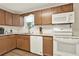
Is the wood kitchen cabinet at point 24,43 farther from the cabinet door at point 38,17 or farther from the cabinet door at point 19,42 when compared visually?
the cabinet door at point 38,17

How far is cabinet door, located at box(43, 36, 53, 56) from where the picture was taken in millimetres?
2463

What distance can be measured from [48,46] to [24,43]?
1209 millimetres

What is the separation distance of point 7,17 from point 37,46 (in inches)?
66.8

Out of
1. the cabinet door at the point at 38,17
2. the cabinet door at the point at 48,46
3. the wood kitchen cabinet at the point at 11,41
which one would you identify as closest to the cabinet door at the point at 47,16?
the cabinet door at the point at 38,17

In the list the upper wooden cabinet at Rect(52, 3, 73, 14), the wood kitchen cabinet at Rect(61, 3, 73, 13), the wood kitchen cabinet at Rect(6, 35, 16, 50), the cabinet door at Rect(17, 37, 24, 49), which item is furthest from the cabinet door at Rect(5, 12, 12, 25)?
the wood kitchen cabinet at Rect(61, 3, 73, 13)

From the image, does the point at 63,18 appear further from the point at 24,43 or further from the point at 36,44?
the point at 24,43

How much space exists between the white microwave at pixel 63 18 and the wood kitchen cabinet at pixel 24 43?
4.09ft

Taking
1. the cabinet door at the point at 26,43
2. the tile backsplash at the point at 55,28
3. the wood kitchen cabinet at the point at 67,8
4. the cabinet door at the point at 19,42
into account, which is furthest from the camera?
the cabinet door at the point at 19,42

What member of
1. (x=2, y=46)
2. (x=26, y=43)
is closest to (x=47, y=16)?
(x=26, y=43)

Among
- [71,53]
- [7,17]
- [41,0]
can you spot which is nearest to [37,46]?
[71,53]

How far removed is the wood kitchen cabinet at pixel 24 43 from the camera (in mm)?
3250

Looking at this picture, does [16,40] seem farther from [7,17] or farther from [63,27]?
[63,27]

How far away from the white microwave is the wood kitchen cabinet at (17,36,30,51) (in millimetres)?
1247

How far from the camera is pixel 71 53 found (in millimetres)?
1697
